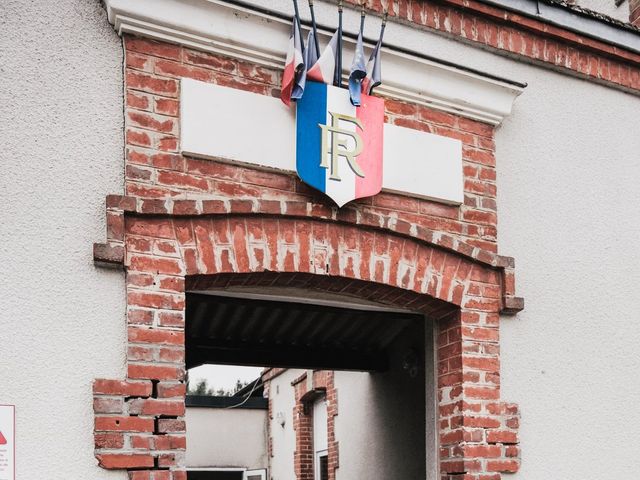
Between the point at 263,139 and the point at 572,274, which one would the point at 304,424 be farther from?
the point at 263,139

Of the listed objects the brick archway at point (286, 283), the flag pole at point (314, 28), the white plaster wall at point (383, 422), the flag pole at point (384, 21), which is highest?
the flag pole at point (384, 21)

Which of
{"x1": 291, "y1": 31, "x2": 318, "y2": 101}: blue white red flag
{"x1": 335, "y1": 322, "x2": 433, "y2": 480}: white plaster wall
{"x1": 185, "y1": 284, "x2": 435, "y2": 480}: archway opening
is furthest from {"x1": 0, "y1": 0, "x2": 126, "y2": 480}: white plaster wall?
{"x1": 335, "y1": 322, "x2": 433, "y2": 480}: white plaster wall

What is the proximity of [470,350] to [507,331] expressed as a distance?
1.12 ft

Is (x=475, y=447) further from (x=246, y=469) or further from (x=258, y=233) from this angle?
(x=246, y=469)

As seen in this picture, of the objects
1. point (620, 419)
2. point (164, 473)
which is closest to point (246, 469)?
point (620, 419)

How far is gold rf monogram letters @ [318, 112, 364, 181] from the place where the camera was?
4.94 meters

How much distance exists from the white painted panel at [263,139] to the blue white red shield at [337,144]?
0.29ft

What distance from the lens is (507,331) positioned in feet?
18.1

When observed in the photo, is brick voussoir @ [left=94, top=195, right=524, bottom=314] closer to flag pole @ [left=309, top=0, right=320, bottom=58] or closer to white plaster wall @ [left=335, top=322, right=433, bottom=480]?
flag pole @ [left=309, top=0, right=320, bottom=58]

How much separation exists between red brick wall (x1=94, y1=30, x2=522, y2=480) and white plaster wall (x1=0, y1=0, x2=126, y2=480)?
93 mm

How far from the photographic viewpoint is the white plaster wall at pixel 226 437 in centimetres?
1579

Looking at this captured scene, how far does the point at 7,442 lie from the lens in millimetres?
3945

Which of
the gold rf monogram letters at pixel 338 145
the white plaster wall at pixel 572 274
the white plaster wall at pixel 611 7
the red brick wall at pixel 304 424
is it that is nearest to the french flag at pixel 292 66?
the gold rf monogram letters at pixel 338 145

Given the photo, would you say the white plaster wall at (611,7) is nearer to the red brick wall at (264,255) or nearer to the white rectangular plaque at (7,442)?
the red brick wall at (264,255)
